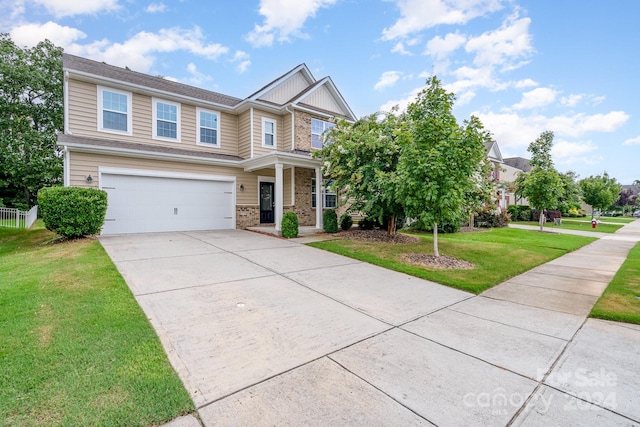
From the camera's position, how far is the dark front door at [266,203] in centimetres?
1416

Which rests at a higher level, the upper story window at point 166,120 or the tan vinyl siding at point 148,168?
the upper story window at point 166,120

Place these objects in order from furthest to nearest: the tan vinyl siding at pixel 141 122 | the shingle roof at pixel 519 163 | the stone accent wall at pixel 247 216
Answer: the shingle roof at pixel 519 163
the stone accent wall at pixel 247 216
the tan vinyl siding at pixel 141 122

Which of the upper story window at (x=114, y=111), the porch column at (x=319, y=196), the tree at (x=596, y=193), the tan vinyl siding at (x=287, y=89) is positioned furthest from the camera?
the tree at (x=596, y=193)

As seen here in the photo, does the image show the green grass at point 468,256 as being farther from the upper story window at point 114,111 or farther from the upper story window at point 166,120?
the upper story window at point 114,111

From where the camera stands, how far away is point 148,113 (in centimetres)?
1164

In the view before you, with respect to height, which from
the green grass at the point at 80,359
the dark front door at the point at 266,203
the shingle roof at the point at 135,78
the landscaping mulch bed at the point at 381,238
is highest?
the shingle roof at the point at 135,78

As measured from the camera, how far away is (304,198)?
14844 mm

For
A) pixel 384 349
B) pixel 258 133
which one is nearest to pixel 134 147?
pixel 258 133

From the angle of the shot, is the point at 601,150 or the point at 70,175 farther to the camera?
the point at 601,150

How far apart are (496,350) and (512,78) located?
1453 cm

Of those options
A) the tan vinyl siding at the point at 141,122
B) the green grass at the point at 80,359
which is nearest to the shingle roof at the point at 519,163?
the tan vinyl siding at the point at 141,122

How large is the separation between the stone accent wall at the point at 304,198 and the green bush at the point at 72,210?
25.5 ft

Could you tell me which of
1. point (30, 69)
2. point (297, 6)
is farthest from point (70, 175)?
point (30, 69)

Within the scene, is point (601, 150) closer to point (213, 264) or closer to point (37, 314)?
point (213, 264)
